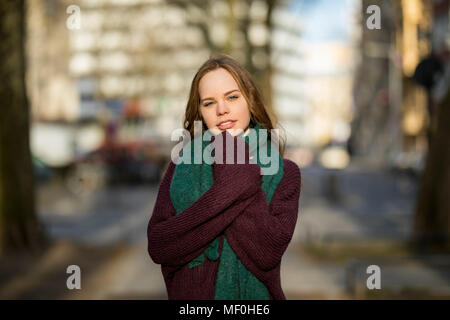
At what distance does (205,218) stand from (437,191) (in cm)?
900

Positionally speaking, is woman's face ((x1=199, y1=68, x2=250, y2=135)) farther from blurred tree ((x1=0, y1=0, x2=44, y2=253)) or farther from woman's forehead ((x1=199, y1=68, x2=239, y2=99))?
blurred tree ((x1=0, y1=0, x2=44, y2=253))

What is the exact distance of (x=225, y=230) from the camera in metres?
2.23

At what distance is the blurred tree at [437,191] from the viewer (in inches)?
399

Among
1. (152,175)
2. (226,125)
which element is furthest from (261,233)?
(152,175)

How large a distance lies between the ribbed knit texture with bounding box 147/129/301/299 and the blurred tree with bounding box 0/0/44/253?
7775 mm

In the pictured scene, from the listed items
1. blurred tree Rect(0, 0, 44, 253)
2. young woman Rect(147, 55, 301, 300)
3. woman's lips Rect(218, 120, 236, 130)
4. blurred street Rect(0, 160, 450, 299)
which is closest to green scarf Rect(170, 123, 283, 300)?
young woman Rect(147, 55, 301, 300)

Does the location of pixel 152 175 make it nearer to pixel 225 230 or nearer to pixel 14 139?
pixel 14 139

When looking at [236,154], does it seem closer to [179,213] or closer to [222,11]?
[179,213]

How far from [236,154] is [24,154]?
810cm

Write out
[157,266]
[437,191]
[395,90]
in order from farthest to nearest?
[395,90]
[437,191]
[157,266]

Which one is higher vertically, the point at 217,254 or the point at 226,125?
the point at 226,125

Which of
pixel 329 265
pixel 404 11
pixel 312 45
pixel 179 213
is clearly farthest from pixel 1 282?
pixel 312 45

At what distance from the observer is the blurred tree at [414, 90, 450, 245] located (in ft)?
33.2

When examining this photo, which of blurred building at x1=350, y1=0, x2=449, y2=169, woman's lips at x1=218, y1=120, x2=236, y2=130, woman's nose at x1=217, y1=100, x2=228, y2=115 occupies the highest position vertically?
blurred building at x1=350, y1=0, x2=449, y2=169
